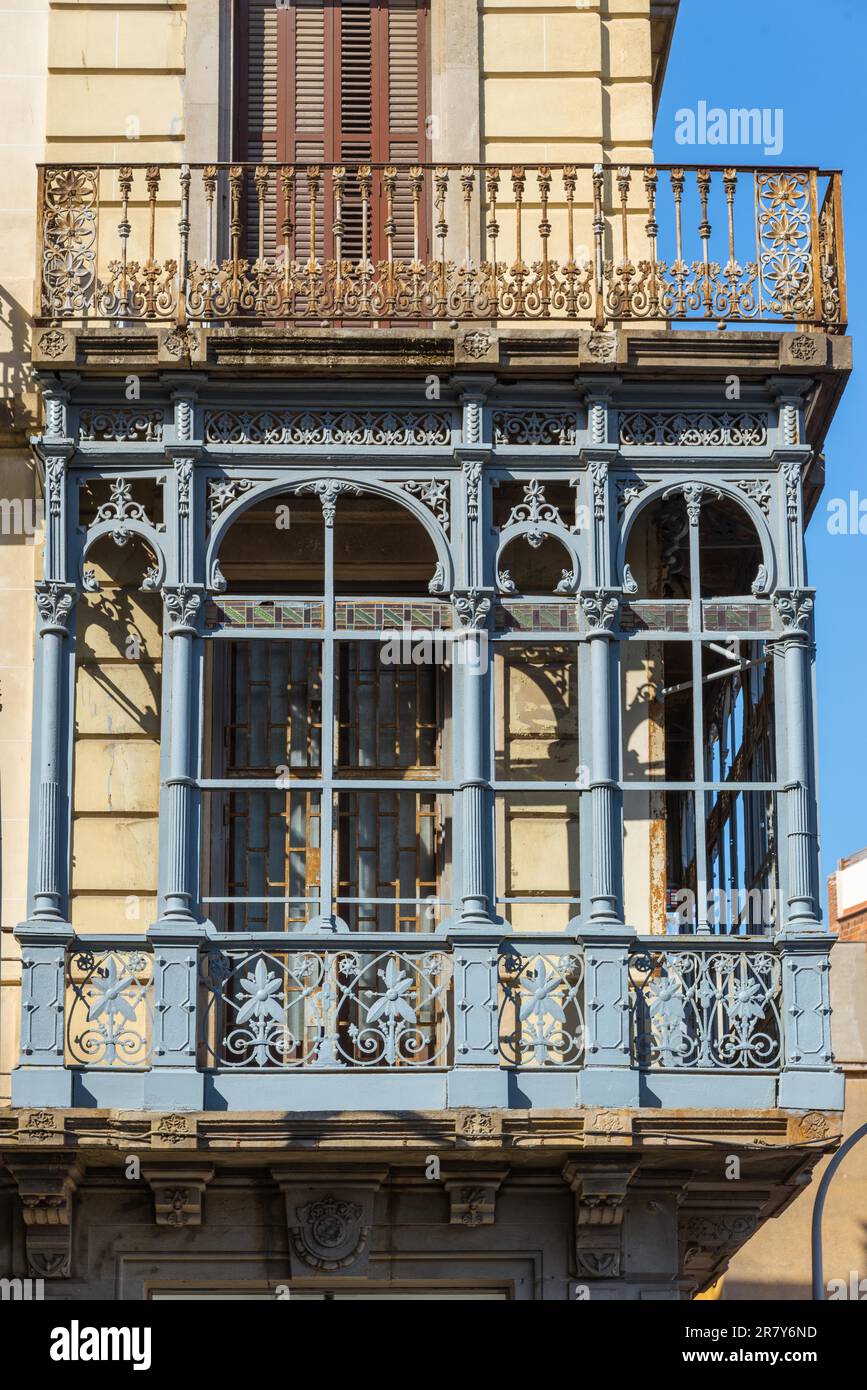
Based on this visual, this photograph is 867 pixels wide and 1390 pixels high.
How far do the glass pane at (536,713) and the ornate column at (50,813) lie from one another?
299 cm

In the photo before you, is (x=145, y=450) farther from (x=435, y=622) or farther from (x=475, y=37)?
(x=475, y=37)

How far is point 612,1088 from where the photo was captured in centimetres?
1725

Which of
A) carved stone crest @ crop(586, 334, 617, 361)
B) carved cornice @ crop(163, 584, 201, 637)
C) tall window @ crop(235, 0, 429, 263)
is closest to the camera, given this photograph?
carved cornice @ crop(163, 584, 201, 637)

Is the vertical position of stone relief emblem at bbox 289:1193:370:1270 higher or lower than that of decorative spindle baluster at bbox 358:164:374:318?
lower

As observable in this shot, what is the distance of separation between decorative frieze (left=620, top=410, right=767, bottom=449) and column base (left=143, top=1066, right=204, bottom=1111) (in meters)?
4.97

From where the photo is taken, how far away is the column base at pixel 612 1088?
17.2 m

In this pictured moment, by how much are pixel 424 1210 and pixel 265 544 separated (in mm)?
4675

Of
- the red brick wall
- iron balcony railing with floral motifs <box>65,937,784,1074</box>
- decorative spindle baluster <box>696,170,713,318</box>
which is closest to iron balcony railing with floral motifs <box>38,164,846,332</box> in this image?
decorative spindle baluster <box>696,170,713,318</box>

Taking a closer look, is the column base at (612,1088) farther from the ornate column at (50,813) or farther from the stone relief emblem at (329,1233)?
the ornate column at (50,813)

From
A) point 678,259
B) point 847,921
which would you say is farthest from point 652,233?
point 847,921

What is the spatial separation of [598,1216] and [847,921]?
15164mm

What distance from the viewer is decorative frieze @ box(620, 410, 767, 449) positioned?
18.6 metres

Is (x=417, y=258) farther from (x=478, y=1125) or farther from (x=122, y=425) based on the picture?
(x=478, y=1125)

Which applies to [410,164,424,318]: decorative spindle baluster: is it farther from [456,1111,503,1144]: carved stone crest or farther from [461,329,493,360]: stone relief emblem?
[456,1111,503,1144]: carved stone crest
